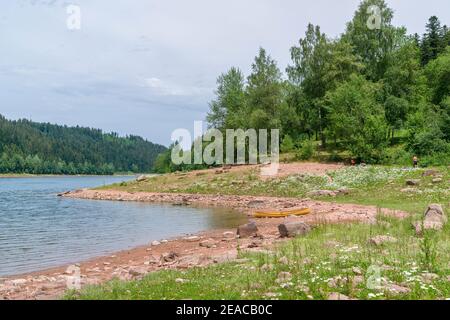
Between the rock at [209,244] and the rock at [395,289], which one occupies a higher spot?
the rock at [395,289]

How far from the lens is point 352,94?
55781 millimetres

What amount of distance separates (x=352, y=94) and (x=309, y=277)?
48.0m

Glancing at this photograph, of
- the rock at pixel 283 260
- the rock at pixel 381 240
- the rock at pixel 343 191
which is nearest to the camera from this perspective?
the rock at pixel 283 260

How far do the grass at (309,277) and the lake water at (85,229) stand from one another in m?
9.57

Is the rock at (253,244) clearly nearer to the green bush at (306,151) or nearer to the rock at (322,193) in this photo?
the rock at (322,193)

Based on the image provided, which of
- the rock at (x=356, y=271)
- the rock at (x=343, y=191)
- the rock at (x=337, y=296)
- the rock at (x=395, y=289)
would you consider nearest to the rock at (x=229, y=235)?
the rock at (x=356, y=271)

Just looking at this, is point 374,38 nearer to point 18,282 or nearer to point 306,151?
point 306,151

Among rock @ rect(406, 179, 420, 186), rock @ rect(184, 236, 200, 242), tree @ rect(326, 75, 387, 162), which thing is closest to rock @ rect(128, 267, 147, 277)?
Answer: rock @ rect(184, 236, 200, 242)

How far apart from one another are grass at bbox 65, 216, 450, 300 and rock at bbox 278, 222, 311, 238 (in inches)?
167

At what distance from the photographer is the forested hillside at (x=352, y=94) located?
55.2m

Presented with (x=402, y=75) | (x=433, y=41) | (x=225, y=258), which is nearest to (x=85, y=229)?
(x=225, y=258)

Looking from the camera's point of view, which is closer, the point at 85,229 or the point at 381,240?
the point at 381,240

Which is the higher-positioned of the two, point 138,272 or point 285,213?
point 285,213
